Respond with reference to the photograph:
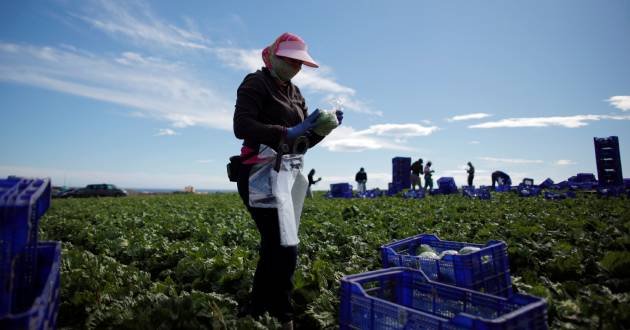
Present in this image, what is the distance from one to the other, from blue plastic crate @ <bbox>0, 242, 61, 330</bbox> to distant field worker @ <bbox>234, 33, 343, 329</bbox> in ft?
4.27

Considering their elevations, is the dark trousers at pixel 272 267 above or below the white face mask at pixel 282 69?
below

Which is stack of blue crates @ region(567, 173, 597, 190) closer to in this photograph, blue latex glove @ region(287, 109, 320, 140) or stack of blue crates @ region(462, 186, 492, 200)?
stack of blue crates @ region(462, 186, 492, 200)

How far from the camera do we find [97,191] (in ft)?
134

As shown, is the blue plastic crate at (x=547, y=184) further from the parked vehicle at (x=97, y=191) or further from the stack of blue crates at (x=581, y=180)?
the parked vehicle at (x=97, y=191)

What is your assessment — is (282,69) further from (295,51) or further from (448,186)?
(448,186)

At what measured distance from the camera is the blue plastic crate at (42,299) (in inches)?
63.1

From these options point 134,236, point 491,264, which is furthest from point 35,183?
point 134,236

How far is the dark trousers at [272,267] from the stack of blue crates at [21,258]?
1333mm

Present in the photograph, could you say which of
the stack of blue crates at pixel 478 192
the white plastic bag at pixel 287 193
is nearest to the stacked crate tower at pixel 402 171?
the stack of blue crates at pixel 478 192

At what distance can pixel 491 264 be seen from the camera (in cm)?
306

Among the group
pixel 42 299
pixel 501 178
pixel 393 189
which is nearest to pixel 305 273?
pixel 42 299

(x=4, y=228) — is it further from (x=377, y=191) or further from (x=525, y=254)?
(x=377, y=191)

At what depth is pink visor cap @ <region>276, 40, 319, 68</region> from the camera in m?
2.87

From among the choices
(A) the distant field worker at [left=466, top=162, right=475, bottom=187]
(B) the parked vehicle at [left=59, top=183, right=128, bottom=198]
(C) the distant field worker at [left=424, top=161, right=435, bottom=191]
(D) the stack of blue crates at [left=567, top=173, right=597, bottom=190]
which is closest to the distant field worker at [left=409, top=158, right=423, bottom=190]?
(C) the distant field worker at [left=424, top=161, right=435, bottom=191]
